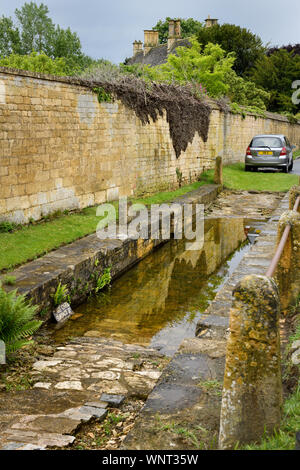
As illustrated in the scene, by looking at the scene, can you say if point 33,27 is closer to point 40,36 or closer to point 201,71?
point 40,36

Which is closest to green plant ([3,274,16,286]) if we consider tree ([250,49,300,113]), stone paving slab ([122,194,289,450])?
stone paving slab ([122,194,289,450])

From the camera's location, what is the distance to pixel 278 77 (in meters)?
39.5

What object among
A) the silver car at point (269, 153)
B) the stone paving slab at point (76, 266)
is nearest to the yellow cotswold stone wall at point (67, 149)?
the stone paving slab at point (76, 266)

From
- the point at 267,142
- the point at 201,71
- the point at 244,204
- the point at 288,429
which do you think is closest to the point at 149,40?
the point at 201,71

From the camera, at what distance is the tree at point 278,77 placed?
38062 millimetres

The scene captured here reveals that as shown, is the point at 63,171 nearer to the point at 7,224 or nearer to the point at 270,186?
the point at 7,224

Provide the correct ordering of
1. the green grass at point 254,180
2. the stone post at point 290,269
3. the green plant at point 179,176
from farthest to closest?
the green grass at point 254,180 → the green plant at point 179,176 → the stone post at point 290,269

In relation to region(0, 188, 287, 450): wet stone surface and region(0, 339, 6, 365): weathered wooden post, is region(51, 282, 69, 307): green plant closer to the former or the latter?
region(0, 188, 287, 450): wet stone surface

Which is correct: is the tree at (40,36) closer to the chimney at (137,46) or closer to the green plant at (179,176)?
the chimney at (137,46)

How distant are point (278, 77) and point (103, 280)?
3658cm

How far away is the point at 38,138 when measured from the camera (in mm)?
9008

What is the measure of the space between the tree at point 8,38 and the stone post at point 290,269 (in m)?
55.0
